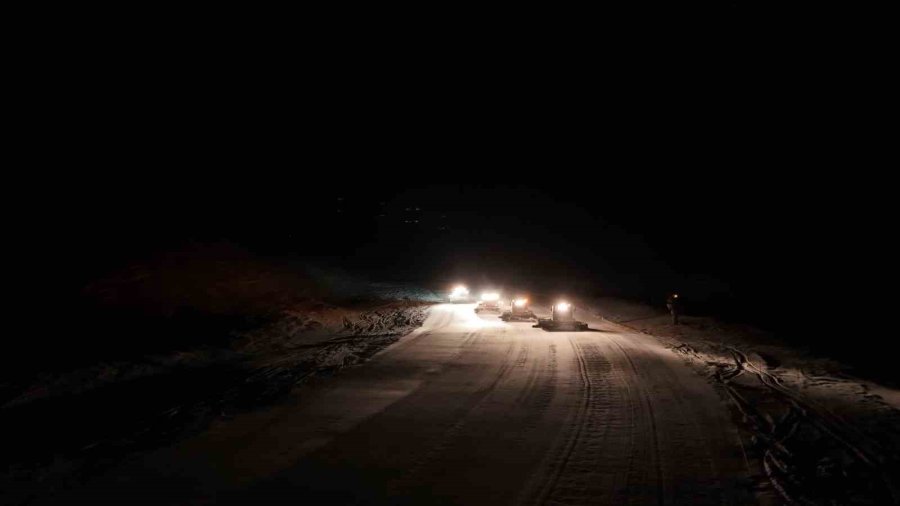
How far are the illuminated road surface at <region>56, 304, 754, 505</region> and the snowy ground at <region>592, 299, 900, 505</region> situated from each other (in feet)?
1.89

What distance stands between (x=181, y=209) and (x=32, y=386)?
2096 inches

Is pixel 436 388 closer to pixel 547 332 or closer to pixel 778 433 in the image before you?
pixel 778 433

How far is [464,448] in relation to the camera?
8070mm

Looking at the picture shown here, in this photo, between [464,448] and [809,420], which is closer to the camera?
[464,448]

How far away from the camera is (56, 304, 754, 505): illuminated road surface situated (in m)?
6.56

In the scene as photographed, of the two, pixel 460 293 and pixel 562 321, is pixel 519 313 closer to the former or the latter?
pixel 562 321

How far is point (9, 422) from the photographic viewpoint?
34.5 ft

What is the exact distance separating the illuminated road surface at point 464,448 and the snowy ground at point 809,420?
576 mm

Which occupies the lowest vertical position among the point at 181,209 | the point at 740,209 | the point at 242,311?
the point at 242,311

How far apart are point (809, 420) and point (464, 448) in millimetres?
6722

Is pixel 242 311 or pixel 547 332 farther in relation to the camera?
pixel 242 311

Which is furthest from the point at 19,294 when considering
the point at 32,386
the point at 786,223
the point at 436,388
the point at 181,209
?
the point at 786,223

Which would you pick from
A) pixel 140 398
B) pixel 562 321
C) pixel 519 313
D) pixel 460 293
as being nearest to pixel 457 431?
pixel 140 398

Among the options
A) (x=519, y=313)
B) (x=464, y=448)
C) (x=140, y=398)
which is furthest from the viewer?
(x=519, y=313)
